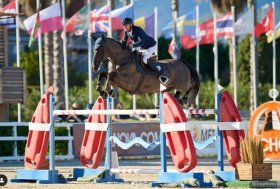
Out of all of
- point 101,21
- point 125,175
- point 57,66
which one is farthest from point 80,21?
point 125,175

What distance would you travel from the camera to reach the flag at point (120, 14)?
117ft

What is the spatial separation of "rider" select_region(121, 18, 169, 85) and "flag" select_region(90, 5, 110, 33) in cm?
1786

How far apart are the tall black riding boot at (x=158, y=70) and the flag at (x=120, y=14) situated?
1722cm

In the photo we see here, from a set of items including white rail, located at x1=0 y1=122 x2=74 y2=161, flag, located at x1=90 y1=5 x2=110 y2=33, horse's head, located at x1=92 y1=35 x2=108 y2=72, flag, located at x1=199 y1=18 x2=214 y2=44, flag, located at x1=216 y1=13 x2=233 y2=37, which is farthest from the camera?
flag, located at x1=199 y1=18 x2=214 y2=44

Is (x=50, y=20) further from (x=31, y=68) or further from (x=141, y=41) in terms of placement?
(x=31, y=68)

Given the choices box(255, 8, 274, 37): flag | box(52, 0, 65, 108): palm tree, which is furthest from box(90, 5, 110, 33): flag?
box(255, 8, 274, 37): flag

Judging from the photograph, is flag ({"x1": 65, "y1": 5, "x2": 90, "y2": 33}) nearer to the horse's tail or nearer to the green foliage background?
the green foliage background

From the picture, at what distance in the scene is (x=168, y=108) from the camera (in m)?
16.5

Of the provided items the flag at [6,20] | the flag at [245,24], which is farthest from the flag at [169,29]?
the flag at [6,20]

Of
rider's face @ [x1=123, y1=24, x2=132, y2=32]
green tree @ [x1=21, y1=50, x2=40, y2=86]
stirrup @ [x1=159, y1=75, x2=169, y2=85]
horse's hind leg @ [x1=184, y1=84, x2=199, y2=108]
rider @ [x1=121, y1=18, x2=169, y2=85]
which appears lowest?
horse's hind leg @ [x1=184, y1=84, x2=199, y2=108]

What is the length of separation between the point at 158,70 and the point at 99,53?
160cm

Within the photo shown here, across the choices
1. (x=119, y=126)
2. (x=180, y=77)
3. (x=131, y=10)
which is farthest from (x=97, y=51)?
(x=131, y=10)

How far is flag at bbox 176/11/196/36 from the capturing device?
40.5 metres

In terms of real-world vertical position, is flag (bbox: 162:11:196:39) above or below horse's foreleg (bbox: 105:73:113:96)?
above
